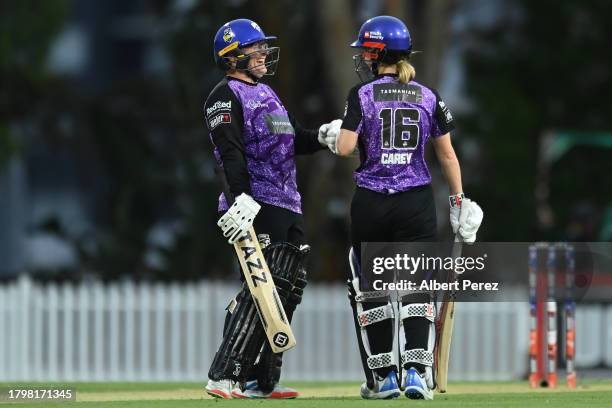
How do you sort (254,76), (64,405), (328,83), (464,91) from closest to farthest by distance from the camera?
(64,405) → (254,76) → (328,83) → (464,91)

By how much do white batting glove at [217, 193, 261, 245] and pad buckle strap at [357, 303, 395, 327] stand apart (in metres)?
0.84

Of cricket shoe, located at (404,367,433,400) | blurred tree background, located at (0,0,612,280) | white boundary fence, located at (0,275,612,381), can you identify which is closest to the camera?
cricket shoe, located at (404,367,433,400)

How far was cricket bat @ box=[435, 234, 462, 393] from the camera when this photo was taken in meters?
9.34

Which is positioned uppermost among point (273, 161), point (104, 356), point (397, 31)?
point (397, 31)

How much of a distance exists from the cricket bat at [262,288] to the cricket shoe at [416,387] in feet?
2.21

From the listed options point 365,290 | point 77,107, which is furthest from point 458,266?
point 77,107

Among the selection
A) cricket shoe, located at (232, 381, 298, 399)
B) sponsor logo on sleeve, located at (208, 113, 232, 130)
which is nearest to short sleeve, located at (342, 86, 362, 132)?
sponsor logo on sleeve, located at (208, 113, 232, 130)

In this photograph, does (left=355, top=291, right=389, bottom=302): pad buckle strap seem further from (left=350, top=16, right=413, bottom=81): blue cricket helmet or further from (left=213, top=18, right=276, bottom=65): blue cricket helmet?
(left=213, top=18, right=276, bottom=65): blue cricket helmet

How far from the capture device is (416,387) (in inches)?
348

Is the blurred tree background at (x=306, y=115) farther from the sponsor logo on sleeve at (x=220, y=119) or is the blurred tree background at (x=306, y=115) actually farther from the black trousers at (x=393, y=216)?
the sponsor logo on sleeve at (x=220, y=119)

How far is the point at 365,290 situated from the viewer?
30.2 feet

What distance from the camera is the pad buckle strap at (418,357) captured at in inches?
352

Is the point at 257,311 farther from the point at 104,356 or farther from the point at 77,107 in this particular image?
the point at 77,107

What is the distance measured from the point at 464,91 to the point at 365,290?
13352 mm
